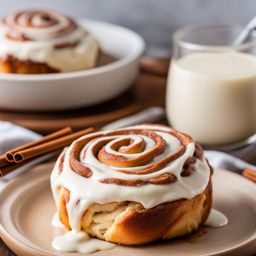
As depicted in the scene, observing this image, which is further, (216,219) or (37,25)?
(37,25)

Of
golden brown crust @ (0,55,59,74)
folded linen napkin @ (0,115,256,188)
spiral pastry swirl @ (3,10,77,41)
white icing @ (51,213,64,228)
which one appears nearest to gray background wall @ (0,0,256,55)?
spiral pastry swirl @ (3,10,77,41)

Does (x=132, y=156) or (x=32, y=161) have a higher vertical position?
(x=132, y=156)

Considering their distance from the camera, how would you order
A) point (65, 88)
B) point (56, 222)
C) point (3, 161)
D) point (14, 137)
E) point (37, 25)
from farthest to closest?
point (37, 25)
point (65, 88)
point (14, 137)
point (3, 161)
point (56, 222)

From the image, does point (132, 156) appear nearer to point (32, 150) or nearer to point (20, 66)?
point (32, 150)

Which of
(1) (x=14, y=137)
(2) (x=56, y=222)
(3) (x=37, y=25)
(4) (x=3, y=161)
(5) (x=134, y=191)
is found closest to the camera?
(5) (x=134, y=191)

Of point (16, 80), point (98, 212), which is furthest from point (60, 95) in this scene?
point (98, 212)

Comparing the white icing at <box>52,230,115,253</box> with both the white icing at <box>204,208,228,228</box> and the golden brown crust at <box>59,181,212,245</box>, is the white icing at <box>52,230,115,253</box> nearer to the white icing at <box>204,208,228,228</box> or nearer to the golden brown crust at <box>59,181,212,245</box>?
the golden brown crust at <box>59,181,212,245</box>

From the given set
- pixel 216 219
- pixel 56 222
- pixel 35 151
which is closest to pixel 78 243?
pixel 56 222
